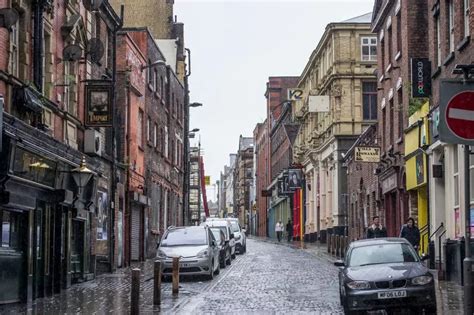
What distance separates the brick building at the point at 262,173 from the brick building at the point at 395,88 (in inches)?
2709

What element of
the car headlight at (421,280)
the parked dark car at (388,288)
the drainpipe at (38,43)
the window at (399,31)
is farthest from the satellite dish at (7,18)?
the window at (399,31)

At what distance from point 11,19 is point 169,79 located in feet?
98.7

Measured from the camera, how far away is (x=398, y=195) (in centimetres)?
3297

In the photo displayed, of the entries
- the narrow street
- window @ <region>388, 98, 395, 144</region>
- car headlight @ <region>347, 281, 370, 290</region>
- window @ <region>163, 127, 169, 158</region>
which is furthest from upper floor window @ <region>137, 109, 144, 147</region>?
car headlight @ <region>347, 281, 370, 290</region>

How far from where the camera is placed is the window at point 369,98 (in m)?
55.6

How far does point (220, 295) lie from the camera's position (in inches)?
854

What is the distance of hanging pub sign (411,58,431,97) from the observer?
87.3ft

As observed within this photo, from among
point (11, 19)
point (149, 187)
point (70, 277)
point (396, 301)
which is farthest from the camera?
point (149, 187)

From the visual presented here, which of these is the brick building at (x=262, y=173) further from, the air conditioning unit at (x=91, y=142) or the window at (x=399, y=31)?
the air conditioning unit at (x=91, y=142)

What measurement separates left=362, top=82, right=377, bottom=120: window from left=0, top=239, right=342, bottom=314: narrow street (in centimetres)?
2527

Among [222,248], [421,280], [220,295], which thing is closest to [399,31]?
[222,248]

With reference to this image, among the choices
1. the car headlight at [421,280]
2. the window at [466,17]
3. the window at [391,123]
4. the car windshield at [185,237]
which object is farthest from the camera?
the window at [391,123]

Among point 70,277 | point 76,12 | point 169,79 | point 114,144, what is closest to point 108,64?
point 114,144

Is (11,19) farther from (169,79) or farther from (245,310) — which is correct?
(169,79)
